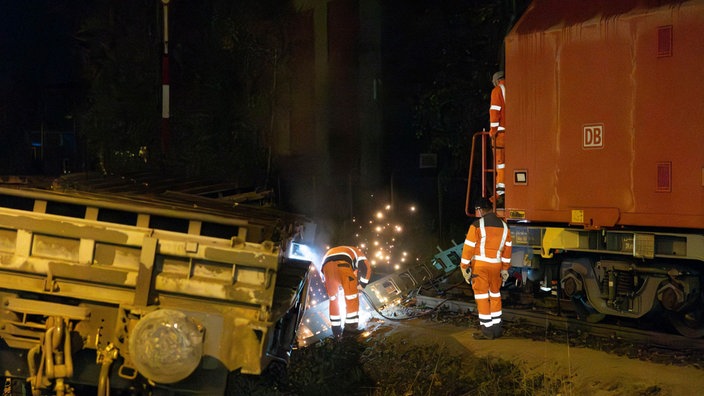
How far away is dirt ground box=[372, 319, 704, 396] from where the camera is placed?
588 centimetres

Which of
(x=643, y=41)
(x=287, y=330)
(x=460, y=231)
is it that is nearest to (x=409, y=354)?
(x=287, y=330)

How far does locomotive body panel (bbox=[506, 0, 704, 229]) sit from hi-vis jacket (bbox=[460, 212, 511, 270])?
1.23 ft

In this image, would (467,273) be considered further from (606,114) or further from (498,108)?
(606,114)

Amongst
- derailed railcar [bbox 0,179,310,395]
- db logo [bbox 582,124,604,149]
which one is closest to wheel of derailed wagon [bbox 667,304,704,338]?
db logo [bbox 582,124,604,149]

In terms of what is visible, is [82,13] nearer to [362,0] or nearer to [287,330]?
[362,0]

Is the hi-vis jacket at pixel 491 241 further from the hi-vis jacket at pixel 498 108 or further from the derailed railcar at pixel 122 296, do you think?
the derailed railcar at pixel 122 296

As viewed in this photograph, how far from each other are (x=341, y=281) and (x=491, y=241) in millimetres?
1740

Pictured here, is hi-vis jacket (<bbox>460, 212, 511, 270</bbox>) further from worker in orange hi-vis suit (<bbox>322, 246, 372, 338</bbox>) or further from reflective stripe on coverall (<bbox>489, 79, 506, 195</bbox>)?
worker in orange hi-vis suit (<bbox>322, 246, 372, 338</bbox>)

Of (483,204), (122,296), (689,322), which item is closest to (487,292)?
(483,204)

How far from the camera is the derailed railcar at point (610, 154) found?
664cm

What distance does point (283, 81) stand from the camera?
14.5 m

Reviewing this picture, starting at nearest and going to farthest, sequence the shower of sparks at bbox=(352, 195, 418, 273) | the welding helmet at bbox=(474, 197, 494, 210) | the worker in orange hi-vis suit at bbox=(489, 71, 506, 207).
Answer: the welding helmet at bbox=(474, 197, 494, 210) → the worker in orange hi-vis suit at bbox=(489, 71, 506, 207) → the shower of sparks at bbox=(352, 195, 418, 273)

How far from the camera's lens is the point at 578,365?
6.52 metres

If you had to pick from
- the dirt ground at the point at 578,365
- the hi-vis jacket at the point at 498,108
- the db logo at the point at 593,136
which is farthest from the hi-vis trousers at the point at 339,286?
the db logo at the point at 593,136
